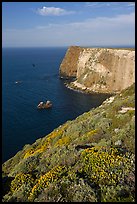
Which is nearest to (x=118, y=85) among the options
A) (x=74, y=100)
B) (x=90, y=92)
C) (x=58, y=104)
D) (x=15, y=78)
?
(x=90, y=92)

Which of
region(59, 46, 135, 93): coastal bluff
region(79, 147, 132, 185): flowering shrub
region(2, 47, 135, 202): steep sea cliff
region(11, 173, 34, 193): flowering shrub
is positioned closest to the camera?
region(2, 47, 135, 202): steep sea cliff

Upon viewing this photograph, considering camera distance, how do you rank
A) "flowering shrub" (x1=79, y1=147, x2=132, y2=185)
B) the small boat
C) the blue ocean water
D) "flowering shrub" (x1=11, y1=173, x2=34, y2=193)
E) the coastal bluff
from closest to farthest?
1. "flowering shrub" (x1=79, y1=147, x2=132, y2=185)
2. "flowering shrub" (x1=11, y1=173, x2=34, y2=193)
3. the blue ocean water
4. the small boat
5. the coastal bluff

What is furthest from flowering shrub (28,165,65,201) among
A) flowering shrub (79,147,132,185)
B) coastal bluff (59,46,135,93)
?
coastal bluff (59,46,135,93)

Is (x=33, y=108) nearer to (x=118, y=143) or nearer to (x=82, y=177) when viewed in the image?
(x=118, y=143)

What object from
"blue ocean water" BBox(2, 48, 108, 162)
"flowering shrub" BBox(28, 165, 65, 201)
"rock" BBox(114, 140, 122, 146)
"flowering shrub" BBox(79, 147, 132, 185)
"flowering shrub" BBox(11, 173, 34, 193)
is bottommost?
"blue ocean water" BBox(2, 48, 108, 162)

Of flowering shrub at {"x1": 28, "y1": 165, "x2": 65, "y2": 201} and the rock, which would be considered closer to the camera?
flowering shrub at {"x1": 28, "y1": 165, "x2": 65, "y2": 201}

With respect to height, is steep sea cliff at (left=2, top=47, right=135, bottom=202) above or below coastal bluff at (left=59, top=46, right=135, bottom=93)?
below

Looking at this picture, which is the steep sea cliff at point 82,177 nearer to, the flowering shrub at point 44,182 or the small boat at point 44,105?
the flowering shrub at point 44,182

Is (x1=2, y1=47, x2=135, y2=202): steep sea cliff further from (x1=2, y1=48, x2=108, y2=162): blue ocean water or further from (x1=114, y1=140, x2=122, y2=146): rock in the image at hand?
(x1=2, y1=48, x2=108, y2=162): blue ocean water

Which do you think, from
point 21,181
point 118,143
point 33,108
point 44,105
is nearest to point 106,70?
point 44,105
